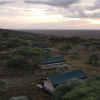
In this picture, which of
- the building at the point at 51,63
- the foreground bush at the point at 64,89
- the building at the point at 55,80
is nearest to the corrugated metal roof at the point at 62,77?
the building at the point at 55,80

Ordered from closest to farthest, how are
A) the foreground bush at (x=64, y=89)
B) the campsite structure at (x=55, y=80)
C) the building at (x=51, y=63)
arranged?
1. the foreground bush at (x=64, y=89)
2. the campsite structure at (x=55, y=80)
3. the building at (x=51, y=63)

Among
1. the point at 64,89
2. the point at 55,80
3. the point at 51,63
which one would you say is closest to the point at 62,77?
the point at 55,80

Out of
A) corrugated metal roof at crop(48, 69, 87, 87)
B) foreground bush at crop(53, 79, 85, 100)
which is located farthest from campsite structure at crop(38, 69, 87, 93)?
foreground bush at crop(53, 79, 85, 100)

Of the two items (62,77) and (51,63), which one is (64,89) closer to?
(62,77)

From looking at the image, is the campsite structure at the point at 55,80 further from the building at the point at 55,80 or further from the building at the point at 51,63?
the building at the point at 51,63

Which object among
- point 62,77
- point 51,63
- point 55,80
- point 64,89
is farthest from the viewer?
point 51,63

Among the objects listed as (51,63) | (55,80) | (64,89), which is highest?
(64,89)

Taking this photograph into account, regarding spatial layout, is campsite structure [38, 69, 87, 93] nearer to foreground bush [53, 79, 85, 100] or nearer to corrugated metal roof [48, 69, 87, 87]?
corrugated metal roof [48, 69, 87, 87]

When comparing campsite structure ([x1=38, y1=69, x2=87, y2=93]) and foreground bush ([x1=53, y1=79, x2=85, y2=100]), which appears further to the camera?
campsite structure ([x1=38, y1=69, x2=87, y2=93])

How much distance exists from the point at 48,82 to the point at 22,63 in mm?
7792

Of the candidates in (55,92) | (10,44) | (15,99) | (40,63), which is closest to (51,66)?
(40,63)

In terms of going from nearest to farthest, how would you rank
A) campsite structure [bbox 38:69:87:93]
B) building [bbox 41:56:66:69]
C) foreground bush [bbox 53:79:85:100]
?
1. foreground bush [bbox 53:79:85:100]
2. campsite structure [bbox 38:69:87:93]
3. building [bbox 41:56:66:69]

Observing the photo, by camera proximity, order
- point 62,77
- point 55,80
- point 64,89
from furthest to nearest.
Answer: point 62,77 < point 55,80 < point 64,89

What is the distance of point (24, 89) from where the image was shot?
11.1 metres
